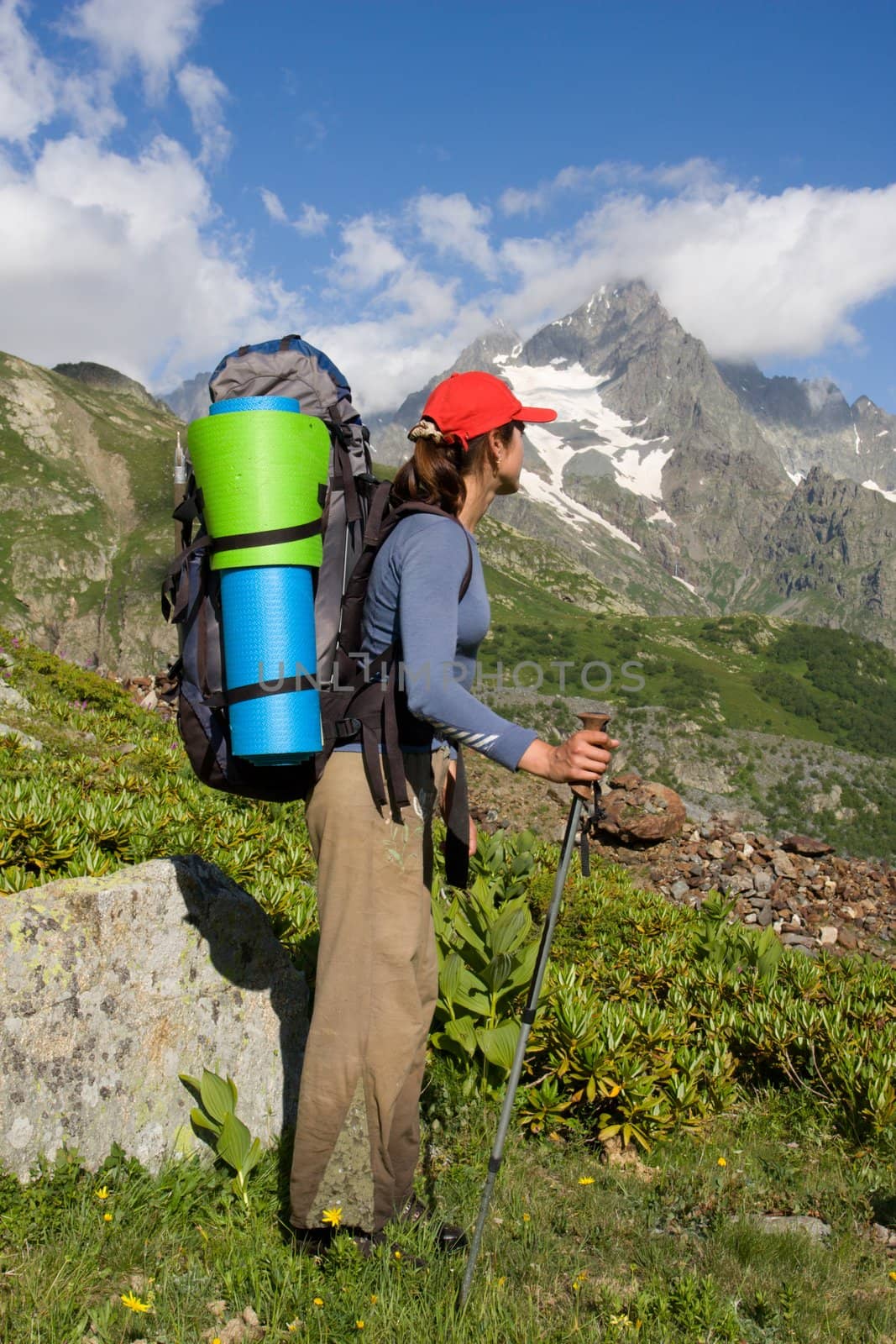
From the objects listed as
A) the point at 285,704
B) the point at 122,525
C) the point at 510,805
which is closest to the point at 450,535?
the point at 285,704

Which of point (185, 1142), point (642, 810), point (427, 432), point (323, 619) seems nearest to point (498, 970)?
point (185, 1142)

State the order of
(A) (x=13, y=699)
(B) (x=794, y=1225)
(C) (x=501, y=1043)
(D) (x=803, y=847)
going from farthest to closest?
(D) (x=803, y=847), (A) (x=13, y=699), (C) (x=501, y=1043), (B) (x=794, y=1225)

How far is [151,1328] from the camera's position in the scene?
9.86ft

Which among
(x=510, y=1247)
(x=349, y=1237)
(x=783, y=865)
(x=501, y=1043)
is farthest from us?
(x=783, y=865)

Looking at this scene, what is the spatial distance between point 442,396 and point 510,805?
38.7 feet

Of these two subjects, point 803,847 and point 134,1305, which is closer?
point 134,1305

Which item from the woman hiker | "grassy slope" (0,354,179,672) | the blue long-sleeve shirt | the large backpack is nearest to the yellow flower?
the woman hiker

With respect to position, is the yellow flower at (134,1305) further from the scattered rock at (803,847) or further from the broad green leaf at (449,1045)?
the scattered rock at (803,847)

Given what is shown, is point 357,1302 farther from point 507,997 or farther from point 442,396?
point 442,396

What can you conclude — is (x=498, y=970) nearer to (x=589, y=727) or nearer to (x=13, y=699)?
(x=589, y=727)

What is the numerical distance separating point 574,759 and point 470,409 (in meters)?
1.37

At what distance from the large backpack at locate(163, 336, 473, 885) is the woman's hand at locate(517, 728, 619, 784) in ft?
1.69

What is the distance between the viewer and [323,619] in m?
3.40

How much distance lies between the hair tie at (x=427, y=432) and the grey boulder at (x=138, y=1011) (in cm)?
224
